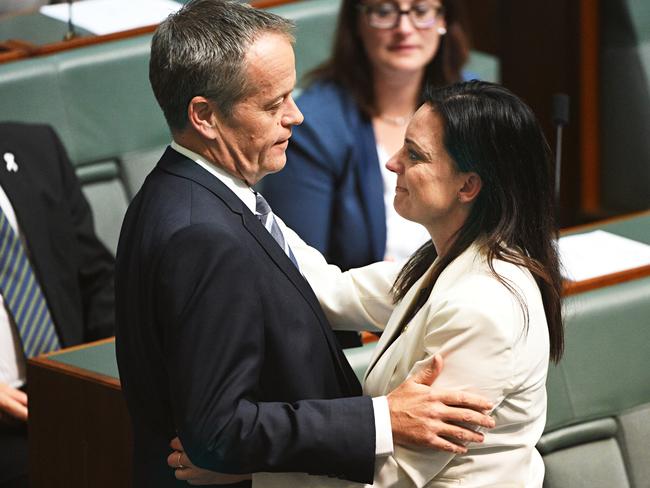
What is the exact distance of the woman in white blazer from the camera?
1449 millimetres

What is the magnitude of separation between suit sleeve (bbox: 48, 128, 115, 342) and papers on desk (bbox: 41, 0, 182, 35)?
724 mm

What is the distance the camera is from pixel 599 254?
219 cm

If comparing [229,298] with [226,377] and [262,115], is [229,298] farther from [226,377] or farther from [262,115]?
[262,115]

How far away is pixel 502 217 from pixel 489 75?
1.83m

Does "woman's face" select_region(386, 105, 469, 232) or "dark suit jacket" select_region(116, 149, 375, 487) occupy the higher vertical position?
"woman's face" select_region(386, 105, 469, 232)

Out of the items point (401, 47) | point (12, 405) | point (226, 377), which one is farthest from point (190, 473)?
point (401, 47)

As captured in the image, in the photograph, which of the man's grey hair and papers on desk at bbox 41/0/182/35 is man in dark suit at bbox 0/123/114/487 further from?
the man's grey hair

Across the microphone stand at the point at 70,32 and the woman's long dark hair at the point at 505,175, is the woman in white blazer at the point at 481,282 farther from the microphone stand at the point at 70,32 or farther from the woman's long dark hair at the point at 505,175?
the microphone stand at the point at 70,32

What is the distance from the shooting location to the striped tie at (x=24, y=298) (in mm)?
2359

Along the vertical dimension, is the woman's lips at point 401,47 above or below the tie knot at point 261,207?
below

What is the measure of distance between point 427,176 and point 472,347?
215mm

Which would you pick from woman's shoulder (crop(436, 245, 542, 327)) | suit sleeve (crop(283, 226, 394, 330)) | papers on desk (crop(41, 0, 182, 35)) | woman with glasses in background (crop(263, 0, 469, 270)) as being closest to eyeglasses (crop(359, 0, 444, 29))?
woman with glasses in background (crop(263, 0, 469, 270))

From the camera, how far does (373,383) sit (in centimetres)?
156

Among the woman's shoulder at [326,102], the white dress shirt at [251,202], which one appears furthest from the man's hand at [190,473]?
the woman's shoulder at [326,102]
